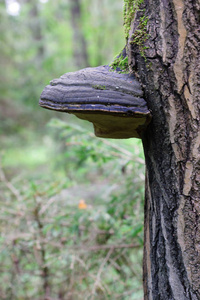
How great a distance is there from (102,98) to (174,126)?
287 mm

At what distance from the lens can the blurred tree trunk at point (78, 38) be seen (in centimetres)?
774

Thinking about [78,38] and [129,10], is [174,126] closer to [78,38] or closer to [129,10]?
[129,10]

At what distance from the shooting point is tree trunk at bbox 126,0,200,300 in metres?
0.86

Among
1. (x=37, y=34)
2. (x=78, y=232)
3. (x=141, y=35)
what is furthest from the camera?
(x=37, y=34)

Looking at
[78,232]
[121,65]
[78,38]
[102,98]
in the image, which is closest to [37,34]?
[78,38]

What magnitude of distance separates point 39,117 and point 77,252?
229 inches

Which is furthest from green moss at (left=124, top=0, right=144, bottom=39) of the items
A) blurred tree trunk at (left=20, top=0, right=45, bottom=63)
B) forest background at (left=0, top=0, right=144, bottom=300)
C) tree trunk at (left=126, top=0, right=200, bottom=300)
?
blurred tree trunk at (left=20, top=0, right=45, bottom=63)

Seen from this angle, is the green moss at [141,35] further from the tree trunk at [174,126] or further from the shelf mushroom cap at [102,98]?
the shelf mushroom cap at [102,98]

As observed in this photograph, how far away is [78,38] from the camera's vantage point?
25.7ft

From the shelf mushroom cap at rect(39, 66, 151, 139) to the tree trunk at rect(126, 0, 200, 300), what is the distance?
7 cm

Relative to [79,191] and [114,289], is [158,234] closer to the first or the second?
[114,289]

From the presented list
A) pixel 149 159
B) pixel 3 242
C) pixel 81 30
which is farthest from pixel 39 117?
pixel 149 159

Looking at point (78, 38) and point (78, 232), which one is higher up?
point (78, 38)

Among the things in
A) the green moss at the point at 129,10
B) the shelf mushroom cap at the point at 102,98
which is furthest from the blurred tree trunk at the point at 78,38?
the shelf mushroom cap at the point at 102,98
